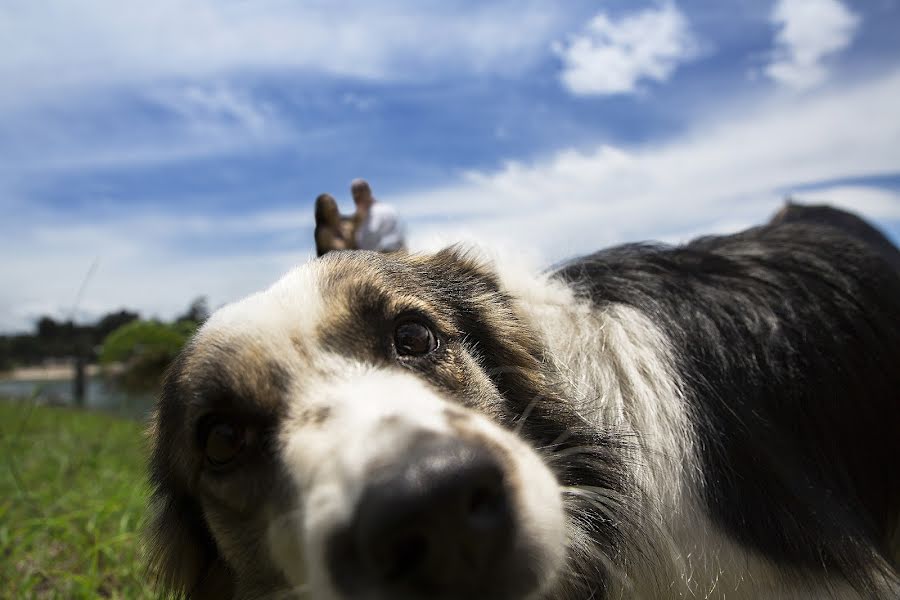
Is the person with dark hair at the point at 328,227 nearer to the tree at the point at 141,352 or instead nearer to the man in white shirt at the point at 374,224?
the man in white shirt at the point at 374,224

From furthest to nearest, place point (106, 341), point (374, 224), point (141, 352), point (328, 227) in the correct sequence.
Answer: point (141, 352), point (106, 341), point (374, 224), point (328, 227)

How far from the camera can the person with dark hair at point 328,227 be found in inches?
198

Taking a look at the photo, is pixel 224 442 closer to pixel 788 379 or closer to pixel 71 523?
pixel 788 379

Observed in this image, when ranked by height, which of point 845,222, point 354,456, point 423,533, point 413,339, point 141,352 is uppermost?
point 845,222

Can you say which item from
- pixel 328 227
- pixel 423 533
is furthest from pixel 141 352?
pixel 423 533

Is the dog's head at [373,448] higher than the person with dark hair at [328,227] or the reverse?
the reverse

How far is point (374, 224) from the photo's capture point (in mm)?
6516

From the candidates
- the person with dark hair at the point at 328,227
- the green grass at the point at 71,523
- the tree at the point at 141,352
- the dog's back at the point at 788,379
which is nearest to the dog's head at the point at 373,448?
the dog's back at the point at 788,379

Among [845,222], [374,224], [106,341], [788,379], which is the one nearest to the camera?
[788,379]

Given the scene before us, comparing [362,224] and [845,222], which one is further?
[362,224]

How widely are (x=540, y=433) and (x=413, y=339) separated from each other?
57 cm

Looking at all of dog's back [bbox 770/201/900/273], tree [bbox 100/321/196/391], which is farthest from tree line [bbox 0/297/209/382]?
dog's back [bbox 770/201/900/273]

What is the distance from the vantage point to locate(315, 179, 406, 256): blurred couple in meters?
5.26

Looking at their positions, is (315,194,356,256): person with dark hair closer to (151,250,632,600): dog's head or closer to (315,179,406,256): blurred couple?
(315,179,406,256): blurred couple
